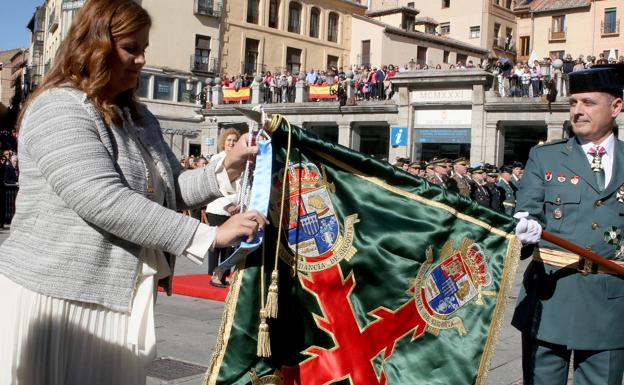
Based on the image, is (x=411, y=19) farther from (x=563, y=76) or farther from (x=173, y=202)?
(x=173, y=202)

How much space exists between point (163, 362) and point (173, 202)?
3267mm

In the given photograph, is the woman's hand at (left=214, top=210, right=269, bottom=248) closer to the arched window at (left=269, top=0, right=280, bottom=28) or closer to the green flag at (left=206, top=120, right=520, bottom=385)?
the green flag at (left=206, top=120, right=520, bottom=385)

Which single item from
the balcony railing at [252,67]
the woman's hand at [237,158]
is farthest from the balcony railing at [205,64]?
the woman's hand at [237,158]

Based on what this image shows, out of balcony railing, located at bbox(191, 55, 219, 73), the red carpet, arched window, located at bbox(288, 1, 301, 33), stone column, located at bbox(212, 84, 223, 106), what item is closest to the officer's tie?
the red carpet

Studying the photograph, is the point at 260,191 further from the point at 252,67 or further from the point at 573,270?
Result: the point at 252,67

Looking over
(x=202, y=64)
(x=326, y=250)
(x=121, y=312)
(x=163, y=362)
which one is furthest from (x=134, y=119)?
(x=202, y=64)

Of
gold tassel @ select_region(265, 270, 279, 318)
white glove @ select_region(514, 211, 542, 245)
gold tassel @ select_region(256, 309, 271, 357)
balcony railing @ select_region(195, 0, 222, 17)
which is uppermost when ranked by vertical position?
balcony railing @ select_region(195, 0, 222, 17)

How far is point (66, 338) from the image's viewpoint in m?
2.46

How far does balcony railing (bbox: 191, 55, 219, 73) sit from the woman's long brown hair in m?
43.9

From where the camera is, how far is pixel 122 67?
256cm

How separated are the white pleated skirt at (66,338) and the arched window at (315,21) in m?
51.1

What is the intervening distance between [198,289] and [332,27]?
152 ft

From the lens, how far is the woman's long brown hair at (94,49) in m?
2.46

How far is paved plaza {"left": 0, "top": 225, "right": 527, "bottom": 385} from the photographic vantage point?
18.4ft
